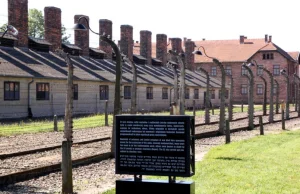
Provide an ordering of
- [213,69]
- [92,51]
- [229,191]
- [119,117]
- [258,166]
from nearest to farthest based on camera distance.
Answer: [119,117], [229,191], [258,166], [92,51], [213,69]

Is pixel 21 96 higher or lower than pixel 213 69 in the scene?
lower

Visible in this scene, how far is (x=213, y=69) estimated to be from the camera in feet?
244

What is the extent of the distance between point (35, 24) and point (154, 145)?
72004 millimetres

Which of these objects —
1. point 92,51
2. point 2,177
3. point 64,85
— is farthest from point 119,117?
point 92,51

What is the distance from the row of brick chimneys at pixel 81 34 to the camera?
A: 116ft

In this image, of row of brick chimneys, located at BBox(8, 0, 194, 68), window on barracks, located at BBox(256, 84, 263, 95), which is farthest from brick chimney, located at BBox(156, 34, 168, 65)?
window on barracks, located at BBox(256, 84, 263, 95)

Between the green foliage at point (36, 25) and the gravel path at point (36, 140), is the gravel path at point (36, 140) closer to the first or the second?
the gravel path at point (36, 140)

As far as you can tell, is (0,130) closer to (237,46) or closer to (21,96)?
(21,96)

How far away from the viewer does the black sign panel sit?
7.13 meters

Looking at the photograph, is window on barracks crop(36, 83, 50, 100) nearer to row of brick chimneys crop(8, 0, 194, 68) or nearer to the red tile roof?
row of brick chimneys crop(8, 0, 194, 68)

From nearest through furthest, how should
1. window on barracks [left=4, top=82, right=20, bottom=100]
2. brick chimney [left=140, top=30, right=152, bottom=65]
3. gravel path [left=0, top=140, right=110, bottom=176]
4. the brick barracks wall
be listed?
gravel path [left=0, top=140, right=110, bottom=176], window on barracks [left=4, top=82, right=20, bottom=100], brick chimney [left=140, top=30, right=152, bottom=65], the brick barracks wall

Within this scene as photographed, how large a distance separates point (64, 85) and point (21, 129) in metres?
11.7

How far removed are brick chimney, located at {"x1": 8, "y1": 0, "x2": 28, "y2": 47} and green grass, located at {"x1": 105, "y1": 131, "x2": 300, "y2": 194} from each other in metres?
23.4

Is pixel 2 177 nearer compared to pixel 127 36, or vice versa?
pixel 2 177
